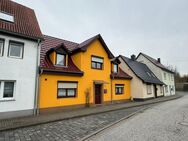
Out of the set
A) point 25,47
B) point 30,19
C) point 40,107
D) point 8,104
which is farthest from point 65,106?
point 30,19

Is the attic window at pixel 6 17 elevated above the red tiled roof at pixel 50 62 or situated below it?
above

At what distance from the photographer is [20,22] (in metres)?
11.9

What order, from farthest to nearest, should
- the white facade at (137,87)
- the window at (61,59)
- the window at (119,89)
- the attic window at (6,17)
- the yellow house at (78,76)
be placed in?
the white facade at (137,87) < the window at (119,89) < the window at (61,59) < the yellow house at (78,76) < the attic window at (6,17)

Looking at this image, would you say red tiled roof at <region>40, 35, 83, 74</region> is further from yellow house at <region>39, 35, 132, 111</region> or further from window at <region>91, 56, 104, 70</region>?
window at <region>91, 56, 104, 70</region>

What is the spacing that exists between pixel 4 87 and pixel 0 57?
2.03 m

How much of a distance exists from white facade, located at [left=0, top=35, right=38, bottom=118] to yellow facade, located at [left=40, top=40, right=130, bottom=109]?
3.15ft

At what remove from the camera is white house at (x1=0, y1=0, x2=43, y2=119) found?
9.87 m

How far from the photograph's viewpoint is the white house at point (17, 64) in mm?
9867

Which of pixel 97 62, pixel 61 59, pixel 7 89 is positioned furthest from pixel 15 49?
pixel 97 62

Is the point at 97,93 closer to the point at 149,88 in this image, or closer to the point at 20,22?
the point at 20,22

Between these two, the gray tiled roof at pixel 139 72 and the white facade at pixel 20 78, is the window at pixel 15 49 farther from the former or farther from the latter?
the gray tiled roof at pixel 139 72

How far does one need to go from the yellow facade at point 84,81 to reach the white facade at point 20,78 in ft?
3.15

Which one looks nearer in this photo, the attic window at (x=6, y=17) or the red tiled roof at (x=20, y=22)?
the red tiled roof at (x=20, y=22)

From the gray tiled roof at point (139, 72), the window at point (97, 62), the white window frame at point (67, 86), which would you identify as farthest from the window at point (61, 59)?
the gray tiled roof at point (139, 72)
